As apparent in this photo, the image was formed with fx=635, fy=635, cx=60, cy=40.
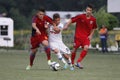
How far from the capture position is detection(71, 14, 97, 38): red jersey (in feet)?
64.8

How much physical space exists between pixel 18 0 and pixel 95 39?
64204mm

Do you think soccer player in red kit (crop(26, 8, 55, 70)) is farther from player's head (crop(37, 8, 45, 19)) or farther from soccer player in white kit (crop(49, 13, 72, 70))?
soccer player in white kit (crop(49, 13, 72, 70))

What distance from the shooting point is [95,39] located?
4647cm

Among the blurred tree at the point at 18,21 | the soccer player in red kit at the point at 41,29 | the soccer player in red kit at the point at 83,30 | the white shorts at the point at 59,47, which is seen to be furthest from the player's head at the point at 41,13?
the blurred tree at the point at 18,21

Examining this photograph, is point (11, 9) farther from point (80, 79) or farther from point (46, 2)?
point (80, 79)

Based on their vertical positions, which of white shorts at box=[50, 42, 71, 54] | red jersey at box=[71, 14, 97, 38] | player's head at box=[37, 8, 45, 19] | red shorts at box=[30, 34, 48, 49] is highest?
player's head at box=[37, 8, 45, 19]

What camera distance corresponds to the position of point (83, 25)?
779 inches

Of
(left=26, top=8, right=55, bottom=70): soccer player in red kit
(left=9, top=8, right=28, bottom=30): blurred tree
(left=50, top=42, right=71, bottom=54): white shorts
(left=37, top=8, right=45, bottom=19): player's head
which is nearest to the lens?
(left=37, top=8, right=45, bottom=19): player's head

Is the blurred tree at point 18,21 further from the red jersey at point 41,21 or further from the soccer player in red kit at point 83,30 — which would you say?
the red jersey at point 41,21

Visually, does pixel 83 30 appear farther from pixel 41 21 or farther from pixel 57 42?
pixel 41 21

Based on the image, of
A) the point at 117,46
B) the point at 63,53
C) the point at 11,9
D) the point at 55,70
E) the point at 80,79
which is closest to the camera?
the point at 80,79

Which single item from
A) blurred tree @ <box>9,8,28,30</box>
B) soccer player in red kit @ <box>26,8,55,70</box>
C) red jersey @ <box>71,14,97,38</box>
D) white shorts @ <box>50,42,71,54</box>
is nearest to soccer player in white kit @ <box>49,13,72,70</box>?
white shorts @ <box>50,42,71,54</box>

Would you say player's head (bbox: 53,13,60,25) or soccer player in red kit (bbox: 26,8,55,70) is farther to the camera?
player's head (bbox: 53,13,60,25)

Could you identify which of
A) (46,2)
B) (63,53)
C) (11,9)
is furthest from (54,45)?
(46,2)
